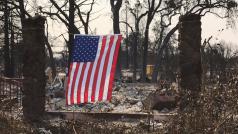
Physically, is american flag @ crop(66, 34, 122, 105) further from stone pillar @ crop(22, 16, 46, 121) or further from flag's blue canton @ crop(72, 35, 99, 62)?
stone pillar @ crop(22, 16, 46, 121)

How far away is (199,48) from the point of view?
8.24m

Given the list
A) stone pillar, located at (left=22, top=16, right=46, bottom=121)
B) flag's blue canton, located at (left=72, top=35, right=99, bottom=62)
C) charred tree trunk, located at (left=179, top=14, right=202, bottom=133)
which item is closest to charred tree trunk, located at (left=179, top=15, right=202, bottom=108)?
charred tree trunk, located at (left=179, top=14, right=202, bottom=133)

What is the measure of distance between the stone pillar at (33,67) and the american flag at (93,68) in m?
1.39

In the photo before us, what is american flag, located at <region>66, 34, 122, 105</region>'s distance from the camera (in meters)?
7.80

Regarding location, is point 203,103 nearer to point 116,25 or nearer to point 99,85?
point 99,85

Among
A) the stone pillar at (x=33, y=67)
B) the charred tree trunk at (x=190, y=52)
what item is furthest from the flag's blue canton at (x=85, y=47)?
the charred tree trunk at (x=190, y=52)

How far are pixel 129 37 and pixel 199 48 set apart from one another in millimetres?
59387

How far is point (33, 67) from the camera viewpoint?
29.7 ft

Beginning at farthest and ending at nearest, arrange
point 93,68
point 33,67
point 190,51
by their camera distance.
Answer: point 33,67, point 190,51, point 93,68

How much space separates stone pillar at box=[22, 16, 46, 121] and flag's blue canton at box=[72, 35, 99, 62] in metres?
1.42

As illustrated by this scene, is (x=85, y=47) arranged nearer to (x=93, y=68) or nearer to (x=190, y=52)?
(x=93, y=68)

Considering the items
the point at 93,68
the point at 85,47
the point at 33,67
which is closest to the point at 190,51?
the point at 93,68

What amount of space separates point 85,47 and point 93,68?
1.24 ft

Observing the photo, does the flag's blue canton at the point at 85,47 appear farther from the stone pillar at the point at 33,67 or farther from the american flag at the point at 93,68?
the stone pillar at the point at 33,67
